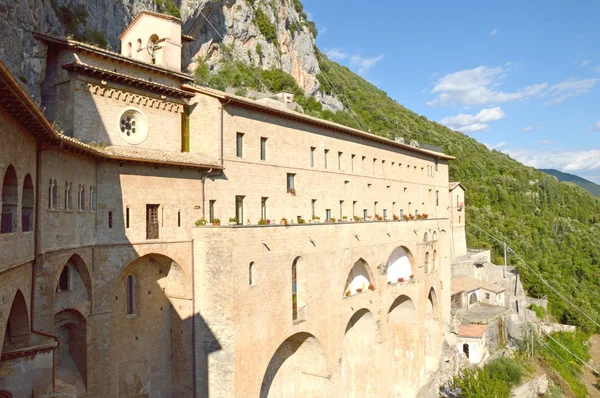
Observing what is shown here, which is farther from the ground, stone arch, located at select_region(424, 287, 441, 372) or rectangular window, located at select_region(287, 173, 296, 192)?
rectangular window, located at select_region(287, 173, 296, 192)

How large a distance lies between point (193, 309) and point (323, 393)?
28.3 ft

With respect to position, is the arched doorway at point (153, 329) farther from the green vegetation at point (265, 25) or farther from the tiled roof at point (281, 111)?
the green vegetation at point (265, 25)

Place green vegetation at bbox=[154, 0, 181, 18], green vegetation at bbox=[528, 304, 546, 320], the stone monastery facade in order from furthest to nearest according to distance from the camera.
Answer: green vegetation at bbox=[528, 304, 546, 320] < green vegetation at bbox=[154, 0, 181, 18] < the stone monastery facade

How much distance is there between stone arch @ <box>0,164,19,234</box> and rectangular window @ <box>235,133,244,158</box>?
37.7 ft

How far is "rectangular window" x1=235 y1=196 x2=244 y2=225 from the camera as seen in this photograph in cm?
2140

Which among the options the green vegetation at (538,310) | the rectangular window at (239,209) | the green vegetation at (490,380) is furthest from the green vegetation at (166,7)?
the green vegetation at (538,310)

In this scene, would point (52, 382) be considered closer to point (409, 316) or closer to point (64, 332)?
point (64, 332)

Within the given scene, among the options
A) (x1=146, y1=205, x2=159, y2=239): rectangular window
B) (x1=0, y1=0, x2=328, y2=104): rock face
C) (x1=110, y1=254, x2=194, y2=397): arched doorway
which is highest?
(x1=0, y1=0, x2=328, y2=104): rock face

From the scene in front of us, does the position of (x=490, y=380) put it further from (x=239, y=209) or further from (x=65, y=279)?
(x=65, y=279)

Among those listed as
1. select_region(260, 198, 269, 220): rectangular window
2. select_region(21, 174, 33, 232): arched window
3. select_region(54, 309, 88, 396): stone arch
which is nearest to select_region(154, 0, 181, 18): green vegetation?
select_region(260, 198, 269, 220): rectangular window

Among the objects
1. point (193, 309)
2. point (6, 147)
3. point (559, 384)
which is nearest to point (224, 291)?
point (193, 309)

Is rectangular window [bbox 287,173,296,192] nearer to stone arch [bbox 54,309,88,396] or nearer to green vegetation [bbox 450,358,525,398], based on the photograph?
stone arch [bbox 54,309,88,396]

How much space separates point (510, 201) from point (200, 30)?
56996mm

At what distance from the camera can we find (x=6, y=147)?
9.60 meters
